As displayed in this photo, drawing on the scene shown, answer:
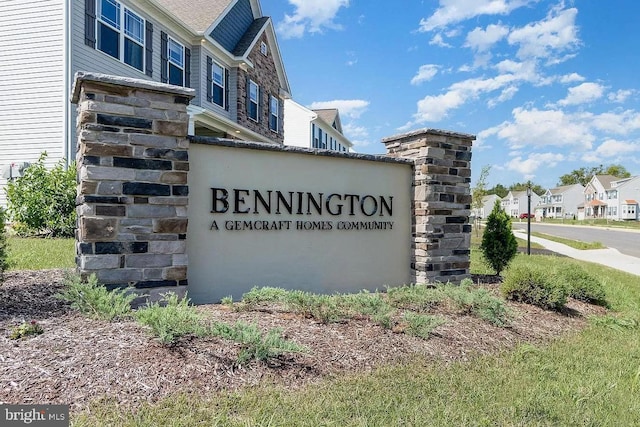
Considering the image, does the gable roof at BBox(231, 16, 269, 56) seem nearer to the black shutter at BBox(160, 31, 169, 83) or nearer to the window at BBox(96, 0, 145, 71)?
the black shutter at BBox(160, 31, 169, 83)

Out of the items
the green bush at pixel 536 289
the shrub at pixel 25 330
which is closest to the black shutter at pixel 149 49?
the shrub at pixel 25 330

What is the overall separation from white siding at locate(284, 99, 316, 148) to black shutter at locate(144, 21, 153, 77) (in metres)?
12.5

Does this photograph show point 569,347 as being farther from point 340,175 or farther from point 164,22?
point 164,22

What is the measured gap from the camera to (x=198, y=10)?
17188mm

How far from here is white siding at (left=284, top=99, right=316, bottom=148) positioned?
84.2ft

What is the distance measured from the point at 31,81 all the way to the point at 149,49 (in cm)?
344

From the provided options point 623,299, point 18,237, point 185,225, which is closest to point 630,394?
point 185,225

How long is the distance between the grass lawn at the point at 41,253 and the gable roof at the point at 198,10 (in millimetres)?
9555

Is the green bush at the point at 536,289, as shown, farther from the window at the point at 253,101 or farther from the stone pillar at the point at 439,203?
the window at the point at 253,101

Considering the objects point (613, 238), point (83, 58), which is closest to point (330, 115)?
point (613, 238)

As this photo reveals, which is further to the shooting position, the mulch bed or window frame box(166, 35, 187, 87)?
window frame box(166, 35, 187, 87)

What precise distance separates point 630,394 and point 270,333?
2.84 meters

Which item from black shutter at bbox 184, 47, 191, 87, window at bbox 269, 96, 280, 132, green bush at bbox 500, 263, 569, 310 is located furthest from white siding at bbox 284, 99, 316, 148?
green bush at bbox 500, 263, 569, 310

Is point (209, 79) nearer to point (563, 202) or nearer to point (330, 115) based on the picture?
point (330, 115)
